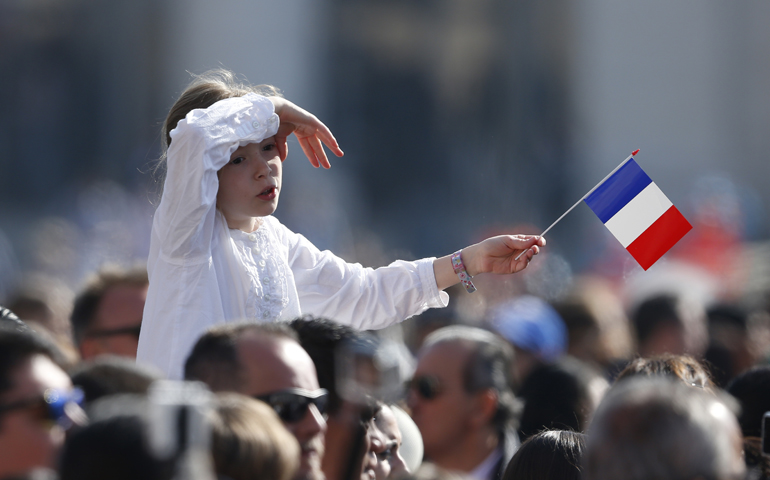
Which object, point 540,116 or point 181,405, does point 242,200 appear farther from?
point 540,116

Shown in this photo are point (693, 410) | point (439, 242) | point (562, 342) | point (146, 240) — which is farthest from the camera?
point (439, 242)

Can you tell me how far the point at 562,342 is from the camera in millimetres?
5758

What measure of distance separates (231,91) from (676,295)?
A: 142 inches

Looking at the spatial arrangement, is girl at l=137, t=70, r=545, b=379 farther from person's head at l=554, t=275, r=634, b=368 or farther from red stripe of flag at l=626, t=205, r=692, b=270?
person's head at l=554, t=275, r=634, b=368

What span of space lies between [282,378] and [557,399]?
207cm

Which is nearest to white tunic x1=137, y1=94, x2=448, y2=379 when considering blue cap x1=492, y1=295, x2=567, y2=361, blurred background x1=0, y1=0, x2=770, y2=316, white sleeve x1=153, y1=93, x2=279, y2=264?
white sleeve x1=153, y1=93, x2=279, y2=264

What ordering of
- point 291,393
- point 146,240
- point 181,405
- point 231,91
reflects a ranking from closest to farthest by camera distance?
point 181,405 → point 291,393 → point 231,91 → point 146,240

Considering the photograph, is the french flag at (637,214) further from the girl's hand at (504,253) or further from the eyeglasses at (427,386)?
the eyeglasses at (427,386)

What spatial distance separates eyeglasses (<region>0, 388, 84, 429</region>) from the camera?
6.62 ft

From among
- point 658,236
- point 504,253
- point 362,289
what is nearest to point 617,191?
point 658,236

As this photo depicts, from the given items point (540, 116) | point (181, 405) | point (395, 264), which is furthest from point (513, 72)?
point (181, 405)

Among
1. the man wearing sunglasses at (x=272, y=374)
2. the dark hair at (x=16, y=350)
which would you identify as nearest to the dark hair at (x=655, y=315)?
the man wearing sunglasses at (x=272, y=374)

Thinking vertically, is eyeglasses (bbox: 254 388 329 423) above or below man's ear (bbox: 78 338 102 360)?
above

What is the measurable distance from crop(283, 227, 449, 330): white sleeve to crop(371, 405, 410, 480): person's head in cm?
52
